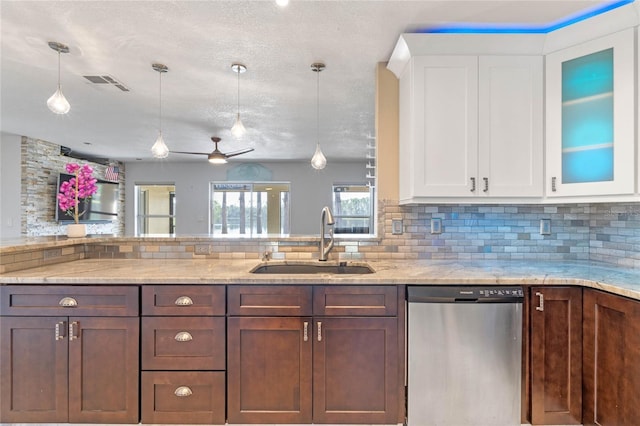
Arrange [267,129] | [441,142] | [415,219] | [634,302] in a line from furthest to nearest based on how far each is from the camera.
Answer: [267,129] → [415,219] → [441,142] → [634,302]

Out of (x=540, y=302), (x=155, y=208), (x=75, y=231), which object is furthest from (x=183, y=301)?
(x=155, y=208)

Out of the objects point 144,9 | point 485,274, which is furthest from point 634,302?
point 144,9

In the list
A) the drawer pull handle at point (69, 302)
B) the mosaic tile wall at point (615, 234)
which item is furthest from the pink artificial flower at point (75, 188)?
the mosaic tile wall at point (615, 234)

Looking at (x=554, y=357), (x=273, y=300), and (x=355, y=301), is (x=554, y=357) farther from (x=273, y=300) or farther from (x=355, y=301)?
(x=273, y=300)

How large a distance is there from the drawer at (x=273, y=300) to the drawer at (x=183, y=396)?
1.29 feet

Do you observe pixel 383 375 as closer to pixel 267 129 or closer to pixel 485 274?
pixel 485 274

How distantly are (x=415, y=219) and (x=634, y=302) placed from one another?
122cm

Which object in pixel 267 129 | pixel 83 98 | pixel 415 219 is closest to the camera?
pixel 415 219

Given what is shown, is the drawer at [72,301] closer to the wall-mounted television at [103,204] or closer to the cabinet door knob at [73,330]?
the cabinet door knob at [73,330]

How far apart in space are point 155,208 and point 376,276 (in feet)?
24.1

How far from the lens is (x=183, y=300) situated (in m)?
1.69

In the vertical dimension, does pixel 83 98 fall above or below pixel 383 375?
above

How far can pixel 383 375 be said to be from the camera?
168 centimetres

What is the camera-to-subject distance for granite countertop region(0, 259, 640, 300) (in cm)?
165
